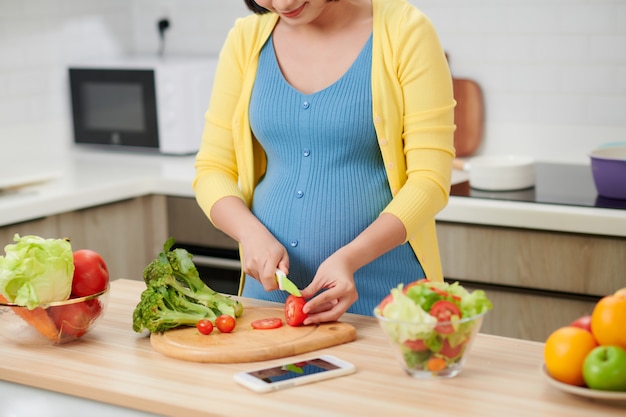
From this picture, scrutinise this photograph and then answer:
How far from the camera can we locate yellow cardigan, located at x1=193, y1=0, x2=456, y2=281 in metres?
1.80

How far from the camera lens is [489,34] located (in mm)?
3215

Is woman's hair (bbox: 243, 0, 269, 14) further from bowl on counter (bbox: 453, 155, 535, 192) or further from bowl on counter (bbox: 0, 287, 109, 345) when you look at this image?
bowl on counter (bbox: 453, 155, 535, 192)

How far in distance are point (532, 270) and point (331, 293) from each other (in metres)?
1.11

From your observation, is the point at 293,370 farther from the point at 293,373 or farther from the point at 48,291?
the point at 48,291

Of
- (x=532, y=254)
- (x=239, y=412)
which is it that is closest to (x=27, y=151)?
(x=532, y=254)

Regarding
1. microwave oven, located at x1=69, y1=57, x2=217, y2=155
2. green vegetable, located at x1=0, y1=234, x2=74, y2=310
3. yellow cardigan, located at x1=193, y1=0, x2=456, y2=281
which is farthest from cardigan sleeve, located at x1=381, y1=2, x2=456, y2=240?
microwave oven, located at x1=69, y1=57, x2=217, y2=155

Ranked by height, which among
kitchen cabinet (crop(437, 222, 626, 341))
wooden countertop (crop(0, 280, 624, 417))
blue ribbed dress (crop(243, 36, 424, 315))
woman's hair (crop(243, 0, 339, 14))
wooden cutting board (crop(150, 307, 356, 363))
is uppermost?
woman's hair (crop(243, 0, 339, 14))

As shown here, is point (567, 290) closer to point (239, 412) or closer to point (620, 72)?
point (620, 72)

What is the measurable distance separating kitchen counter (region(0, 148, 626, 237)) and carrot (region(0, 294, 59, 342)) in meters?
1.13

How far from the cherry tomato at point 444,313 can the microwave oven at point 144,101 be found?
2107 mm

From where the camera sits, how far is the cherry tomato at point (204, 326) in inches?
64.1

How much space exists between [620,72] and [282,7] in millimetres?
1655

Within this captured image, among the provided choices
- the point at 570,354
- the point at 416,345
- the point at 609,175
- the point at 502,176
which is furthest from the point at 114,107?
the point at 570,354

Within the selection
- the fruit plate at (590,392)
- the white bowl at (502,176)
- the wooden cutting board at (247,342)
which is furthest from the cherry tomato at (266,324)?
the white bowl at (502,176)
